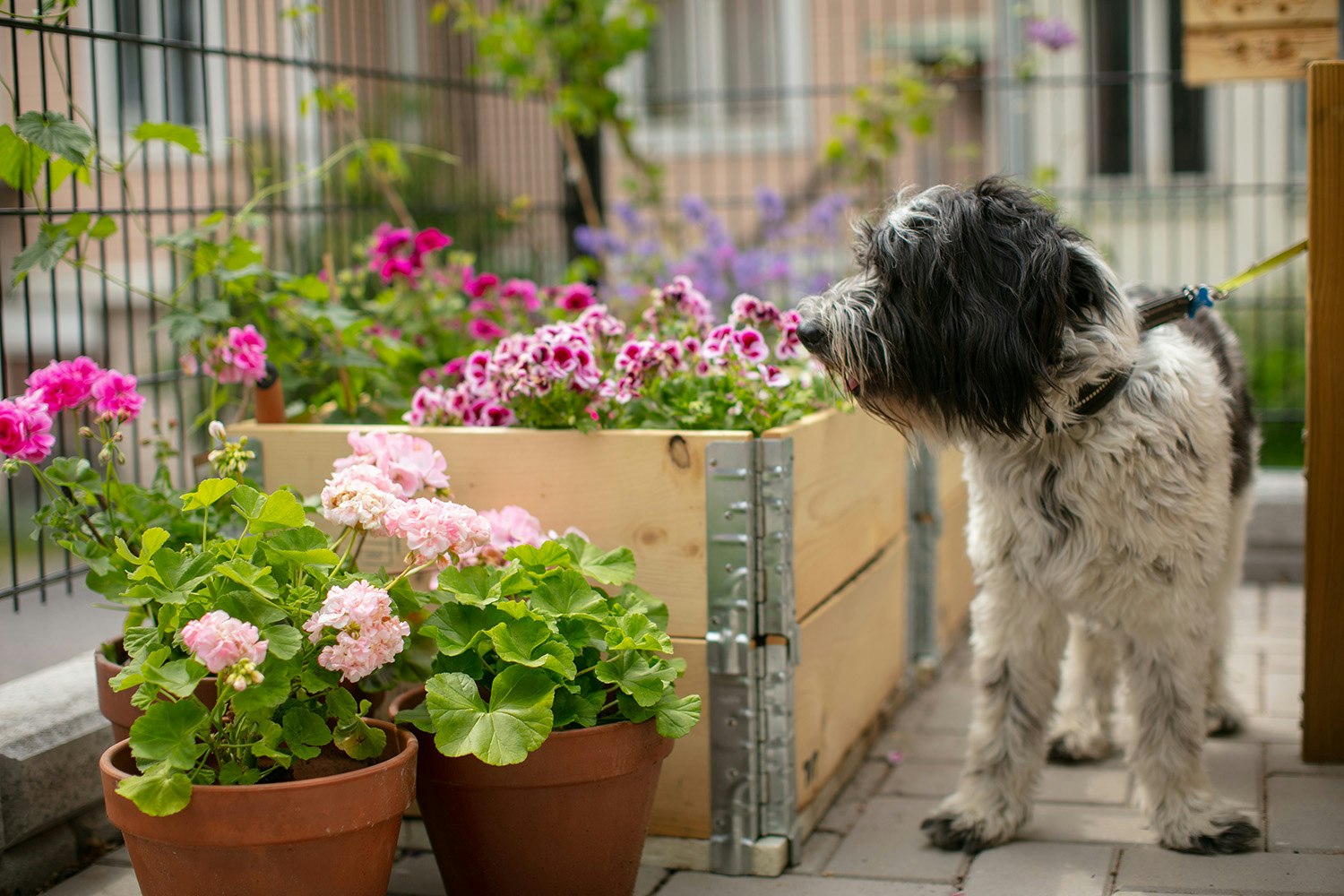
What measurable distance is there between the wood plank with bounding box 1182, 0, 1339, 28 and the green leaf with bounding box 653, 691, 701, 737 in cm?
309

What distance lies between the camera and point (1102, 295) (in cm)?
248

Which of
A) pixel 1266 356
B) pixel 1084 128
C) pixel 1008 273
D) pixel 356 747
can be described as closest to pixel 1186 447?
pixel 1008 273

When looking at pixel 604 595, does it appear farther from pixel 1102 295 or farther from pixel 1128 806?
pixel 1128 806

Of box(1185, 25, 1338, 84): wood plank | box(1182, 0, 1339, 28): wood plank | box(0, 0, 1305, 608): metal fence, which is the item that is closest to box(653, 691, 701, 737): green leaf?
box(0, 0, 1305, 608): metal fence

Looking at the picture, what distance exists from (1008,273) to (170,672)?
64.2 inches

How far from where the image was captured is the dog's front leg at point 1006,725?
285cm

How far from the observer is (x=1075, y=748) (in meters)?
3.36

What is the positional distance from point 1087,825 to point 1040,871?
299mm

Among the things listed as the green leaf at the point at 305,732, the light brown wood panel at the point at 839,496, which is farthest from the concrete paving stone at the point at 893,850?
the green leaf at the point at 305,732

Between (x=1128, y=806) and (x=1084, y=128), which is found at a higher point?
(x=1084, y=128)

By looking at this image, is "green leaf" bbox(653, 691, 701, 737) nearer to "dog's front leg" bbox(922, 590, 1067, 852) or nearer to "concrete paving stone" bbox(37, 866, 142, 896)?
"dog's front leg" bbox(922, 590, 1067, 852)

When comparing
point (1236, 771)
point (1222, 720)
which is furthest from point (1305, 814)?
point (1222, 720)

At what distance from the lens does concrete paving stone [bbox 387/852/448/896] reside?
8.96ft

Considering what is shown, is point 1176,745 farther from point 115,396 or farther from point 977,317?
point 115,396
